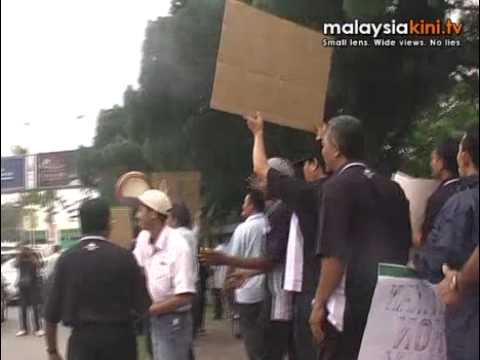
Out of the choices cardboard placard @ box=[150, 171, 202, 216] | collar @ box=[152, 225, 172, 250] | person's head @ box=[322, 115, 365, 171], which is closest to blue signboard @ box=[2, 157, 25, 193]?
cardboard placard @ box=[150, 171, 202, 216]

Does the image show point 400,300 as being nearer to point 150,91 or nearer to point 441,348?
point 441,348

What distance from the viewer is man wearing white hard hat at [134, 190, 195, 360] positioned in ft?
17.0

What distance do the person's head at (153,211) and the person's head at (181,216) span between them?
3.49 ft

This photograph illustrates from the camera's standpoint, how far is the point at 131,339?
448 centimetres

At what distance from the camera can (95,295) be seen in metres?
4.34

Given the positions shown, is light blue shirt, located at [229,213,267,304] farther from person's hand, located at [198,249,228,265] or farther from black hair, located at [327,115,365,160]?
black hair, located at [327,115,365,160]

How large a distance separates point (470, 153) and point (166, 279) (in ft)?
8.14

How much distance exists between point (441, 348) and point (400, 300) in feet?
0.92

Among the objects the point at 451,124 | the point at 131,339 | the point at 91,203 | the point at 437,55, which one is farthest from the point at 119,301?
the point at 437,55

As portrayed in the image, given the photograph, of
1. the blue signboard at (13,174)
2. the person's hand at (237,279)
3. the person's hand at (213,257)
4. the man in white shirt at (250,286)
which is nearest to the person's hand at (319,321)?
the person's hand at (213,257)

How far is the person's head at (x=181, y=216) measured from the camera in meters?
6.53

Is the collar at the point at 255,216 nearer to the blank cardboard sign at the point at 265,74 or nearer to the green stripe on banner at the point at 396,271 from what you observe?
the blank cardboard sign at the point at 265,74

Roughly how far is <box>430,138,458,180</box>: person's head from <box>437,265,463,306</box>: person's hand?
3.75ft

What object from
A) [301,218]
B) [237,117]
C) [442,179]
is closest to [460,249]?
[442,179]
